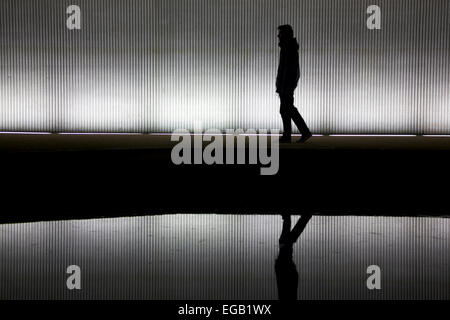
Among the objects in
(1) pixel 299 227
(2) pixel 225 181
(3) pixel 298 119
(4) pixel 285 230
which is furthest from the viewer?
(3) pixel 298 119

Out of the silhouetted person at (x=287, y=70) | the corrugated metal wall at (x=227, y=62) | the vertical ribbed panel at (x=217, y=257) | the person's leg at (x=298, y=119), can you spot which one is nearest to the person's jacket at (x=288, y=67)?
the silhouetted person at (x=287, y=70)

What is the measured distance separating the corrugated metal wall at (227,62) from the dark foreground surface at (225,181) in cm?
437

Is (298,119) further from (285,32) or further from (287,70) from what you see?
(285,32)

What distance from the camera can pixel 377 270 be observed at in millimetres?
2996

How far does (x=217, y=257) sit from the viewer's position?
3295mm

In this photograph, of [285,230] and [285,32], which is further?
[285,32]

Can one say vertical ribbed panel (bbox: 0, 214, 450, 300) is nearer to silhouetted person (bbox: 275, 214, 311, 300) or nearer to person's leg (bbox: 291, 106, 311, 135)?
silhouetted person (bbox: 275, 214, 311, 300)

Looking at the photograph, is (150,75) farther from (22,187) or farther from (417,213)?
(417,213)

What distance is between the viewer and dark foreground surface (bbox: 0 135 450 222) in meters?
5.40

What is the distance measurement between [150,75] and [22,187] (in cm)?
520

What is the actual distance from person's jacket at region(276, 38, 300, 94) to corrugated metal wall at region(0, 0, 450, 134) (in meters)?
3.62

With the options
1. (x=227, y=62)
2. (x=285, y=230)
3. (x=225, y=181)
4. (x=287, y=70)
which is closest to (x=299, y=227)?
(x=285, y=230)

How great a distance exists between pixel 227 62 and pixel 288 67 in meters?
3.78
